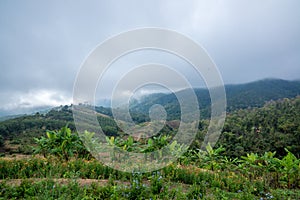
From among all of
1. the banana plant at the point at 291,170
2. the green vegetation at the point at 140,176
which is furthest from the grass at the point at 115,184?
the banana plant at the point at 291,170

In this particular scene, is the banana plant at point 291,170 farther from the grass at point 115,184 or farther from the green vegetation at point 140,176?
the grass at point 115,184

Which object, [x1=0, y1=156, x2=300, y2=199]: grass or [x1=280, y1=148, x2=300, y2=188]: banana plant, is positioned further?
[x1=280, y1=148, x2=300, y2=188]: banana plant

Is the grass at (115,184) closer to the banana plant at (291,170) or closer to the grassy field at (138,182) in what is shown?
the grassy field at (138,182)

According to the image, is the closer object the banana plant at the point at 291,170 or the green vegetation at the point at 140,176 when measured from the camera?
the green vegetation at the point at 140,176

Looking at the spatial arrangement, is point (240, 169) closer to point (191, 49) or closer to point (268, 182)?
point (268, 182)

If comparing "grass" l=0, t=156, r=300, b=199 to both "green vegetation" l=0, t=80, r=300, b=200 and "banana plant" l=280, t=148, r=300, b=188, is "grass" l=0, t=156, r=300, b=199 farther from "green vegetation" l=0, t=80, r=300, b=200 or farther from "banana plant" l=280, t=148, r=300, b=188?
"banana plant" l=280, t=148, r=300, b=188

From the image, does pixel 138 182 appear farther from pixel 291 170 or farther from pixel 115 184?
pixel 291 170

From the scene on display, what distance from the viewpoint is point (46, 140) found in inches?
269

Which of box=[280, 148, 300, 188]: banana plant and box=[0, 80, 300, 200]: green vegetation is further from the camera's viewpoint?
box=[280, 148, 300, 188]: banana plant

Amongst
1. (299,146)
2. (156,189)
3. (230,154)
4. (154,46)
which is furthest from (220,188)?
(299,146)

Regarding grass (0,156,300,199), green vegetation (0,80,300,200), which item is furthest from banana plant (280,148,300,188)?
grass (0,156,300,199)

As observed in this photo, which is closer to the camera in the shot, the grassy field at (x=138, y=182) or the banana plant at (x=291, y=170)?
the grassy field at (x=138, y=182)

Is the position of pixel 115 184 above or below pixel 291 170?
above

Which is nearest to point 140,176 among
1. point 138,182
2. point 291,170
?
point 138,182
